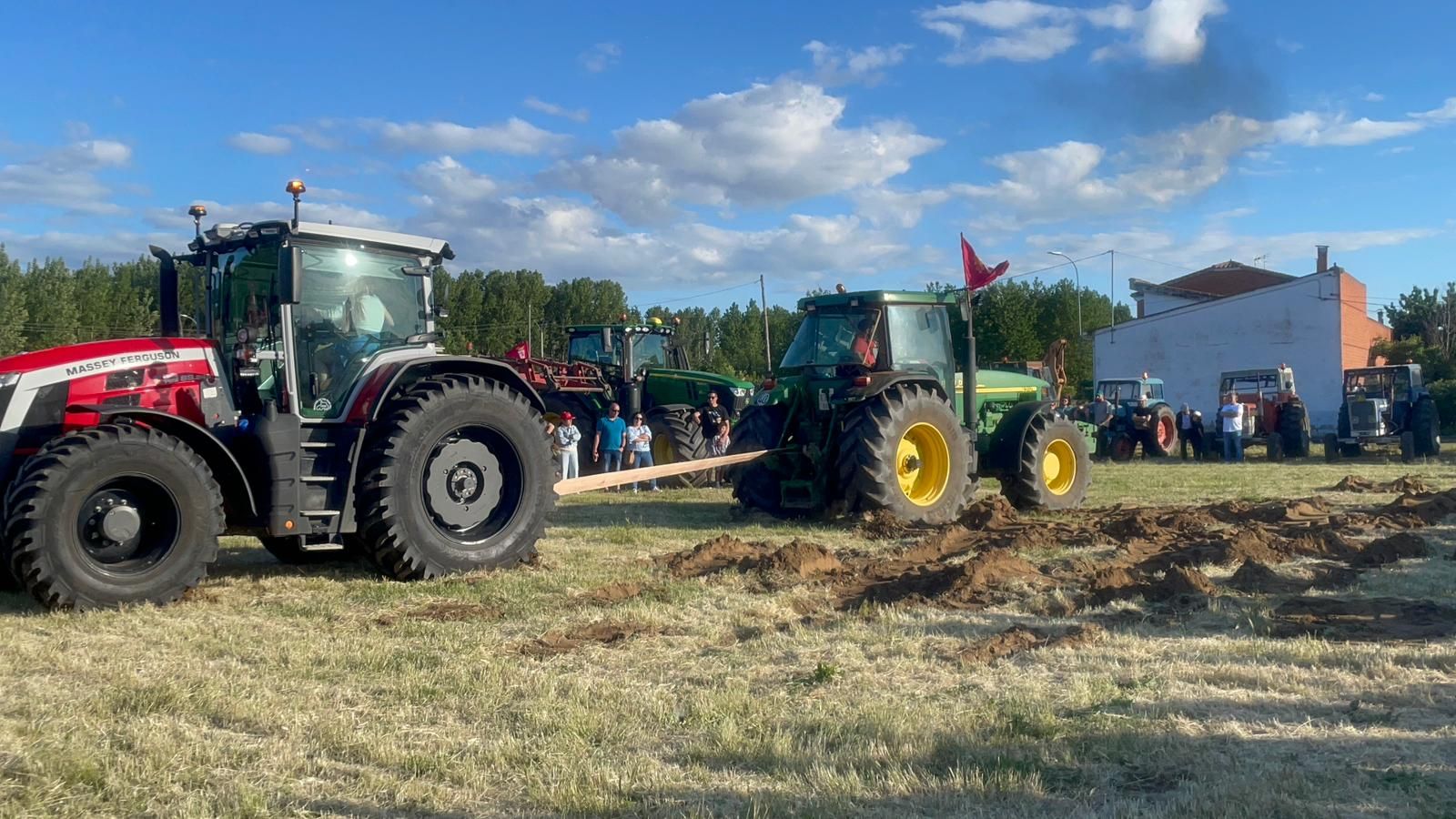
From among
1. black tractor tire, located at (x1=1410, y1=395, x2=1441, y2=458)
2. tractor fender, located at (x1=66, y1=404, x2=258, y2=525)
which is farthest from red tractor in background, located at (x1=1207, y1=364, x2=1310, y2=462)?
tractor fender, located at (x1=66, y1=404, x2=258, y2=525)

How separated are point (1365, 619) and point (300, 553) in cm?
712

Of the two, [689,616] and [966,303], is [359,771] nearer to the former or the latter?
[689,616]

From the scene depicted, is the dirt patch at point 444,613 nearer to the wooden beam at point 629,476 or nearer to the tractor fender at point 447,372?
the tractor fender at point 447,372

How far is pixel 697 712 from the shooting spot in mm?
4395

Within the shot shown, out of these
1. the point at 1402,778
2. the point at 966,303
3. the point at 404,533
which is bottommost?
the point at 1402,778

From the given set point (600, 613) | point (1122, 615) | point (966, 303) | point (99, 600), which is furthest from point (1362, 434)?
point (99, 600)

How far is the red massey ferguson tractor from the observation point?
6391 millimetres

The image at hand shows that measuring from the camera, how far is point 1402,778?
356cm

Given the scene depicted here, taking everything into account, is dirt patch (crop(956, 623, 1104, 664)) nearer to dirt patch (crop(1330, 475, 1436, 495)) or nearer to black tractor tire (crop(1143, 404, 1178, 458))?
dirt patch (crop(1330, 475, 1436, 495))

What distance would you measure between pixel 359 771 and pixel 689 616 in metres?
2.78

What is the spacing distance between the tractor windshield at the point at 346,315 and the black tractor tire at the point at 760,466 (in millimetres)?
3745

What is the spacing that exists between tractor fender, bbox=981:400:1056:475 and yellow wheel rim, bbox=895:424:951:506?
44.0 inches

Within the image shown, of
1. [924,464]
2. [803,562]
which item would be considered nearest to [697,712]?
[803,562]

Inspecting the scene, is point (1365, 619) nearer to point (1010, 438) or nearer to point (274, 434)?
point (1010, 438)
